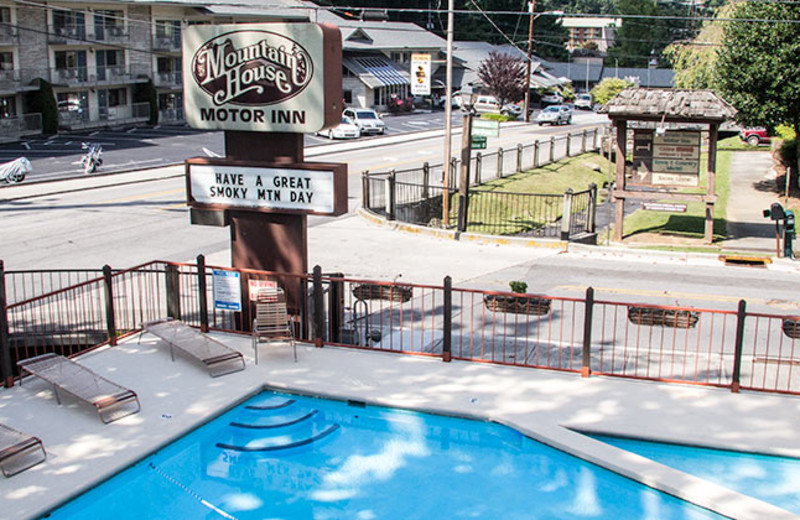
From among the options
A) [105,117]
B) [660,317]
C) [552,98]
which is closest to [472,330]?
[660,317]

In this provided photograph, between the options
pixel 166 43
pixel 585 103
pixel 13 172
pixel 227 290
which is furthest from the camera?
pixel 585 103

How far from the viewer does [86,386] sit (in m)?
11.3

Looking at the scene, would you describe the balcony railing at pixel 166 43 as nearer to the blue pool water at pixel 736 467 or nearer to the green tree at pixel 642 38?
the blue pool water at pixel 736 467

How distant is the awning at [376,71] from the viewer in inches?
2894

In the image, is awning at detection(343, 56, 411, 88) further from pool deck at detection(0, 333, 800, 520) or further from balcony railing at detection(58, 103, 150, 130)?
pool deck at detection(0, 333, 800, 520)

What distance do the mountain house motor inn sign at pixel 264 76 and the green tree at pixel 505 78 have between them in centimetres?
6356

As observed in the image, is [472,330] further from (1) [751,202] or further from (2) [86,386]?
(1) [751,202]

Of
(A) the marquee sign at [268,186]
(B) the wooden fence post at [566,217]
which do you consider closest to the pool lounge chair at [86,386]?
(A) the marquee sign at [268,186]

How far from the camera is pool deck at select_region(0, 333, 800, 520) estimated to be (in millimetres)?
9570

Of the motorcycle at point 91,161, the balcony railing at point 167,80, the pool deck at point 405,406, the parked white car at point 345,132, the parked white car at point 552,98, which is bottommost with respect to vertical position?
the pool deck at point 405,406

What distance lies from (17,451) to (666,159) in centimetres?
2054

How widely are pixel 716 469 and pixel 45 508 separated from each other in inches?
299

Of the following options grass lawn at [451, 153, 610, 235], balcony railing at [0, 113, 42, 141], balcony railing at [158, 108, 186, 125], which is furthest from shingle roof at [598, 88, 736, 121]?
balcony railing at [158, 108, 186, 125]

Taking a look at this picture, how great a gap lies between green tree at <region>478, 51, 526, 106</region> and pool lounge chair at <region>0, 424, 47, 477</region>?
69146 millimetres
